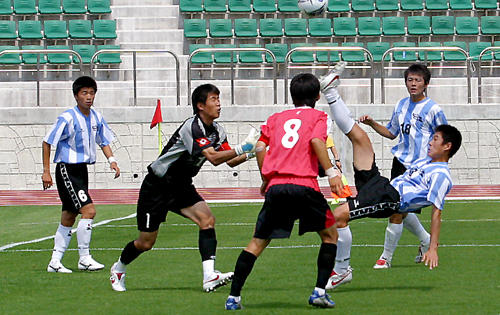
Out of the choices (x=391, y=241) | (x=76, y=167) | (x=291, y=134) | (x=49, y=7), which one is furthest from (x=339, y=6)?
(x=291, y=134)

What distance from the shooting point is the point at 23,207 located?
53.0 ft

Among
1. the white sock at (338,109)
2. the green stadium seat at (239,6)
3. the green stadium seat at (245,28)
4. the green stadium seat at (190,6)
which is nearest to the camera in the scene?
the white sock at (338,109)

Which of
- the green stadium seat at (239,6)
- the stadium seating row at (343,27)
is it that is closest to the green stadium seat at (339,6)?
the stadium seating row at (343,27)

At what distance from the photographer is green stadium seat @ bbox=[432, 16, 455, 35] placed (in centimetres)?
2417

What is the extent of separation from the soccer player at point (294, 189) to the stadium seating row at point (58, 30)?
18105 millimetres

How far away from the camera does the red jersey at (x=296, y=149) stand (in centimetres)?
604

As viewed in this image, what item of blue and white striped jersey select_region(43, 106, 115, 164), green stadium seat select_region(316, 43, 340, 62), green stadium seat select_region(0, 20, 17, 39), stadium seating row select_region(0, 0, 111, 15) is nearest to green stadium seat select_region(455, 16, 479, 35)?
green stadium seat select_region(316, 43, 340, 62)

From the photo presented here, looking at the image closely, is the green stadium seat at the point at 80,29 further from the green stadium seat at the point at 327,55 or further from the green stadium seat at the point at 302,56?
the green stadium seat at the point at 327,55

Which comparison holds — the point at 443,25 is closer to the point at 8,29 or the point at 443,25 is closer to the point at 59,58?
the point at 59,58

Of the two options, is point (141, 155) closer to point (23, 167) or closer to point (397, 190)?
point (23, 167)

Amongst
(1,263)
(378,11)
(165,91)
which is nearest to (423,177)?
(1,263)

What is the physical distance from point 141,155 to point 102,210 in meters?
4.21

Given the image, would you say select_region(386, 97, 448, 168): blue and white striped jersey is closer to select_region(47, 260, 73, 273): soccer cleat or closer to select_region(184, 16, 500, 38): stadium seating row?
select_region(47, 260, 73, 273): soccer cleat

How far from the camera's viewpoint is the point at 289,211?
6066 mm
